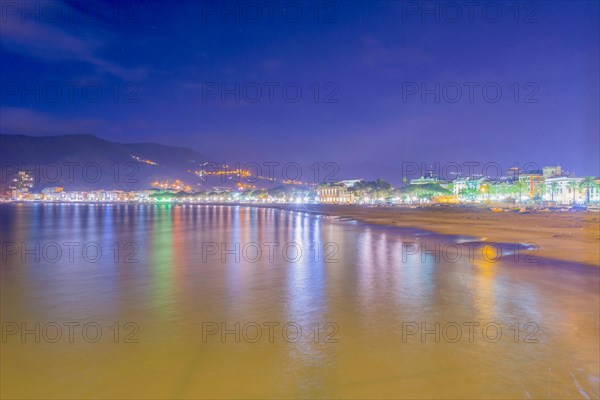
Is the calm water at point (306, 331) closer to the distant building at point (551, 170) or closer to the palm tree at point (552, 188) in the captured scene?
the palm tree at point (552, 188)

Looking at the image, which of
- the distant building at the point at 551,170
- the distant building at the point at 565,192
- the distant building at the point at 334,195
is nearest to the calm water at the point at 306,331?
the distant building at the point at 565,192

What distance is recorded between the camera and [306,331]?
405 inches

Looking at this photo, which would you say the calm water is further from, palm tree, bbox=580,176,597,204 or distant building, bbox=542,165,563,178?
distant building, bbox=542,165,563,178

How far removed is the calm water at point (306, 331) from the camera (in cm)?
744

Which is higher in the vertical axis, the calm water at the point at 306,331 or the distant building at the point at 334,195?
the distant building at the point at 334,195

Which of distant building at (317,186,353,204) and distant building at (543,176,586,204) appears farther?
distant building at (317,186,353,204)

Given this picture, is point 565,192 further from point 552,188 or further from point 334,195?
point 334,195

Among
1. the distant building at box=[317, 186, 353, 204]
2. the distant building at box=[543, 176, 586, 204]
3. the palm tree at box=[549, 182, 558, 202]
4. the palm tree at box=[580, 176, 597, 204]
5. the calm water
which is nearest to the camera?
the calm water

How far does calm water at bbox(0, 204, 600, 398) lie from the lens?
744cm

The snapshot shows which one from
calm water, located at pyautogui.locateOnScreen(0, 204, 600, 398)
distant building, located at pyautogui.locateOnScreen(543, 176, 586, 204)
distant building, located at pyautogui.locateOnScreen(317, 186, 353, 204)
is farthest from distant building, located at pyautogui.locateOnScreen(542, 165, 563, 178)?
calm water, located at pyautogui.locateOnScreen(0, 204, 600, 398)

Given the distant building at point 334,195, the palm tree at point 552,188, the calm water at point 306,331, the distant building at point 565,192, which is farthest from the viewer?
the distant building at point 334,195

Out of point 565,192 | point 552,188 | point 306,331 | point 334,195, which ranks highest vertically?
point 552,188

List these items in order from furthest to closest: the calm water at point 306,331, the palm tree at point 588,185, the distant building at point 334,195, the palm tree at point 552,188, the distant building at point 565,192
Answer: the distant building at point 334,195
the palm tree at point 552,188
the distant building at point 565,192
the palm tree at point 588,185
the calm water at point 306,331

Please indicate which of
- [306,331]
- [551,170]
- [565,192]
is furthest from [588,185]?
[306,331]
